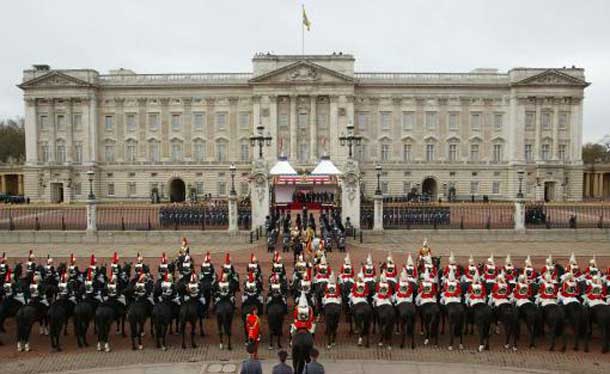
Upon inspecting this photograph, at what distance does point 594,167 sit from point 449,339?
69965 mm

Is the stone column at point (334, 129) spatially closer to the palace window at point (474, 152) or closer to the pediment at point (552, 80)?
the palace window at point (474, 152)

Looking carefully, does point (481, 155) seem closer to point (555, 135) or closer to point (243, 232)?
point (555, 135)

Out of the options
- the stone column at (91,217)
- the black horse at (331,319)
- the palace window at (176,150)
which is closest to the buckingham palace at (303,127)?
the palace window at (176,150)

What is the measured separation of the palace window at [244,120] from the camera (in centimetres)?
6234

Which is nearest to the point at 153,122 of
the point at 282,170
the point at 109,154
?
the point at 109,154

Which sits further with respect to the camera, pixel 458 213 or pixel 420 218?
pixel 458 213

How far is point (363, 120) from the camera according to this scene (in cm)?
6247

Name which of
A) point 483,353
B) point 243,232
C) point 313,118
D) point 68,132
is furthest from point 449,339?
point 68,132

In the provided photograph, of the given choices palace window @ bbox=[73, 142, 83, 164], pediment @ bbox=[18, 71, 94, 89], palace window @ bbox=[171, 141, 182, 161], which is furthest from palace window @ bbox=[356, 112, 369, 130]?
palace window @ bbox=[73, 142, 83, 164]

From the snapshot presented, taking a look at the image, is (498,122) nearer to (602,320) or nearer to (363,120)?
(363,120)

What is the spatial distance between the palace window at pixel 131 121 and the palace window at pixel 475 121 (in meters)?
42.9

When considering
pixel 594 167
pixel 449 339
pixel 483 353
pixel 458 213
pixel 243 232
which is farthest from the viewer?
pixel 594 167

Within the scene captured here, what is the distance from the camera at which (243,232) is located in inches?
1118

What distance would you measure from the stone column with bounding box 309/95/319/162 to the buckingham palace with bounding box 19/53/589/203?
16cm
